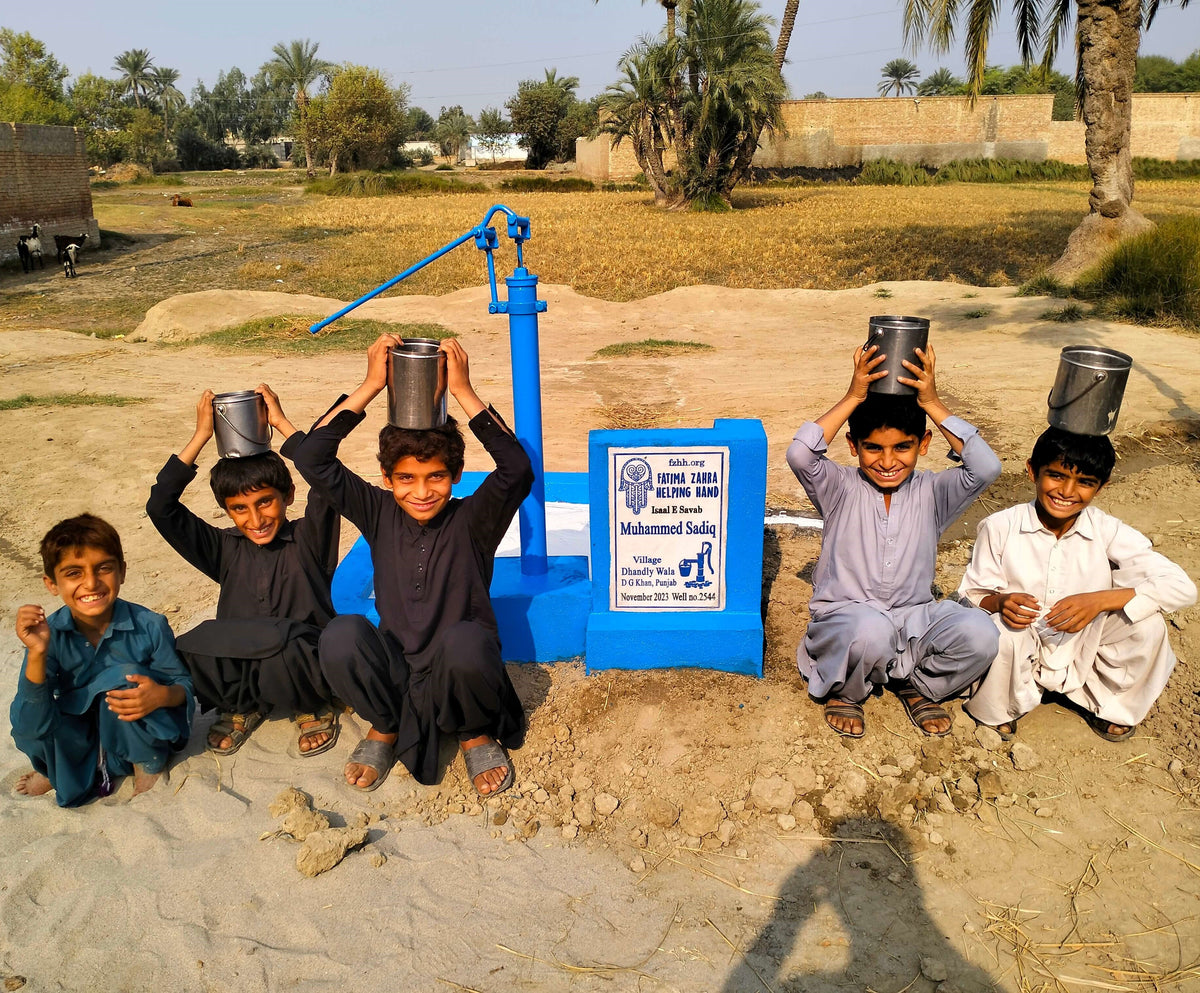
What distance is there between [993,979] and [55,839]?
2599mm

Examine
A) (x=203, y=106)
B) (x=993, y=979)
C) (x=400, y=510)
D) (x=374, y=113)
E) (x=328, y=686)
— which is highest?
(x=203, y=106)

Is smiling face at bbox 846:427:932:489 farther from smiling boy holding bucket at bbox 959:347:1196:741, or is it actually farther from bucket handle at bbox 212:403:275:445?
bucket handle at bbox 212:403:275:445

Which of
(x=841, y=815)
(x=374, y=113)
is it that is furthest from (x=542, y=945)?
(x=374, y=113)

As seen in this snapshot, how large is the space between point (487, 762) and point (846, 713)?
1225 millimetres

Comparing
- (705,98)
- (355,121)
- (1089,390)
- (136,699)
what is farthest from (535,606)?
(355,121)

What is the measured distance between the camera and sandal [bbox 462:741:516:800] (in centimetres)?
290

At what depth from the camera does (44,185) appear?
19.1 meters

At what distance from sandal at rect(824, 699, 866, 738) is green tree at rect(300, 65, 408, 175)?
166ft

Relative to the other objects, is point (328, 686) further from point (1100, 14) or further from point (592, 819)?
point (1100, 14)

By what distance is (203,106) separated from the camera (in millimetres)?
81812

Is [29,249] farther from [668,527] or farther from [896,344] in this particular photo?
[896,344]

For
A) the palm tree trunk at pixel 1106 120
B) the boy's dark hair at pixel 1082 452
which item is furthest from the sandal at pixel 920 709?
the palm tree trunk at pixel 1106 120

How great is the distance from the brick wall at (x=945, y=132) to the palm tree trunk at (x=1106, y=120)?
28.7 metres

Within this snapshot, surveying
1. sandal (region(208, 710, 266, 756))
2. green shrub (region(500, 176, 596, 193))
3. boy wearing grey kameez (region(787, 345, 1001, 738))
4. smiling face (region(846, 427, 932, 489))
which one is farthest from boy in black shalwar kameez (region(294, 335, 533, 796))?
green shrub (region(500, 176, 596, 193))
